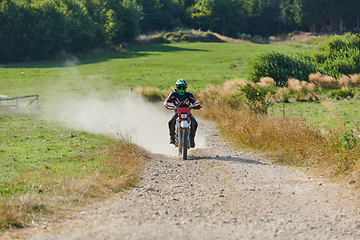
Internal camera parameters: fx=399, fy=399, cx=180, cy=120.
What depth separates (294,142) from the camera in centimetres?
1398

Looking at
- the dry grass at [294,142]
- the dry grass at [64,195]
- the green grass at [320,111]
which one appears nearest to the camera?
the dry grass at [64,195]

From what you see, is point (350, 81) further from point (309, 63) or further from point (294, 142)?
point (294, 142)

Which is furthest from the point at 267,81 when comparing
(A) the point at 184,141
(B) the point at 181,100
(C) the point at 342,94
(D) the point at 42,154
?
(D) the point at 42,154

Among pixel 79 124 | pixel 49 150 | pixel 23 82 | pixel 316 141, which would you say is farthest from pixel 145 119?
pixel 23 82

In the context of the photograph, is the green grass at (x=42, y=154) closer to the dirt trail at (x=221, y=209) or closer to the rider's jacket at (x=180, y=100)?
the dirt trail at (x=221, y=209)

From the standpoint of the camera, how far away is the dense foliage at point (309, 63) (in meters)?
40.0

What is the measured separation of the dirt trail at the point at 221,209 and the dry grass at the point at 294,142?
840 millimetres

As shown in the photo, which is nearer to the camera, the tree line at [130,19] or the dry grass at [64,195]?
the dry grass at [64,195]

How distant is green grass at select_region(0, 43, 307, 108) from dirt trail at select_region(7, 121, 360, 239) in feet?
87.9

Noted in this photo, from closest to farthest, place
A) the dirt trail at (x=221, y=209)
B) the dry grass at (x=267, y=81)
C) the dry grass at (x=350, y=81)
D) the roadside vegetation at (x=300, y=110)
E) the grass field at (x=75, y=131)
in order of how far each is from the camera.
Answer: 1. the dirt trail at (x=221, y=209)
2. the grass field at (x=75, y=131)
3. the roadside vegetation at (x=300, y=110)
4. the dry grass at (x=267, y=81)
5. the dry grass at (x=350, y=81)

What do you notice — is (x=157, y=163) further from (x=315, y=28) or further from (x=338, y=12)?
(x=315, y=28)

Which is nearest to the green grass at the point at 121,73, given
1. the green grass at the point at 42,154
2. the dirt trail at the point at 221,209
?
the green grass at the point at 42,154

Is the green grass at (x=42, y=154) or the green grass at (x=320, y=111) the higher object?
the green grass at (x=42, y=154)

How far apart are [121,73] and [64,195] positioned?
4732 cm
